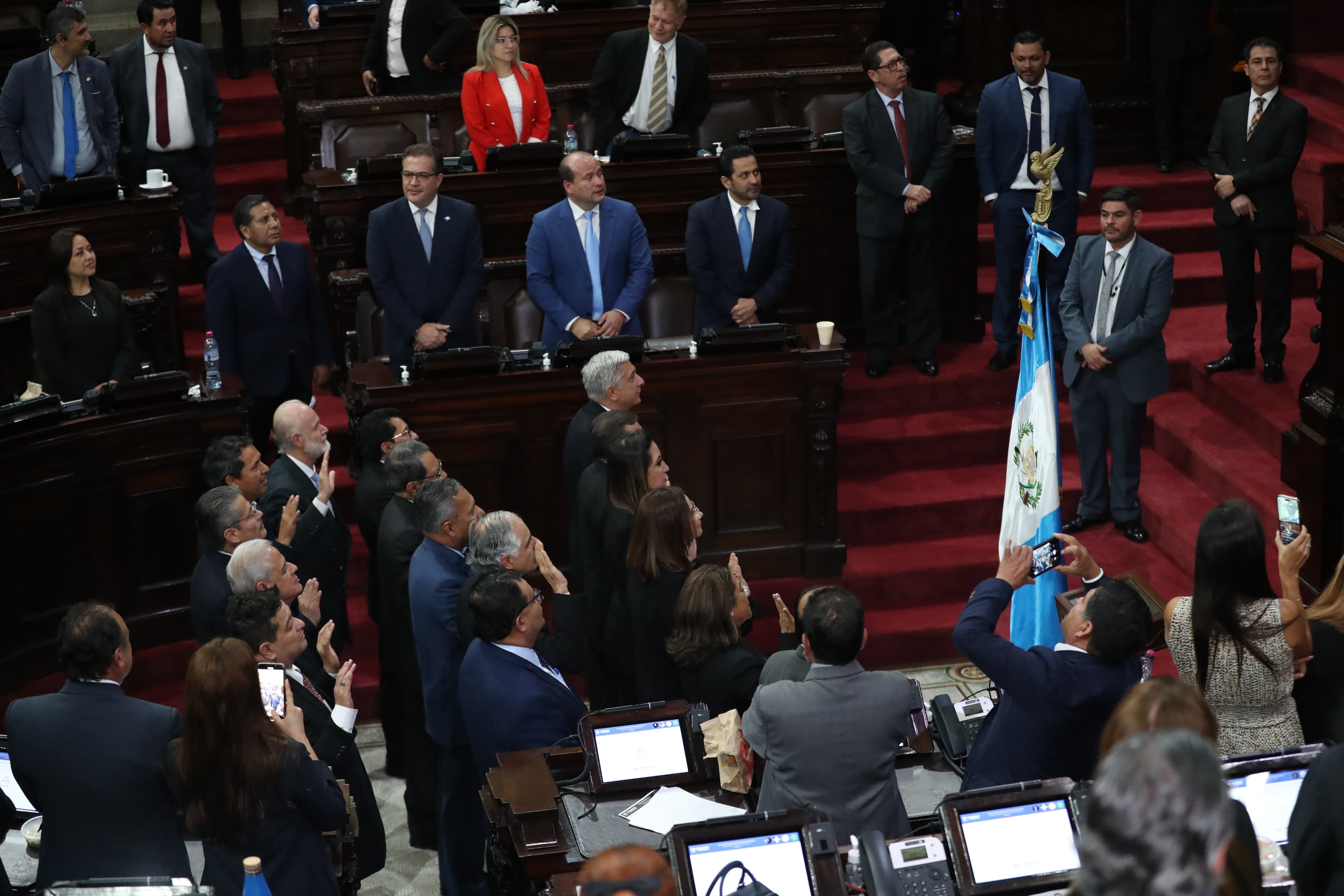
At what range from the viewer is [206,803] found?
12.7ft

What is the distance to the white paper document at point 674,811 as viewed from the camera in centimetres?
416

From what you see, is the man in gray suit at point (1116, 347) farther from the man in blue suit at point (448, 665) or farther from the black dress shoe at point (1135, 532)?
the man in blue suit at point (448, 665)

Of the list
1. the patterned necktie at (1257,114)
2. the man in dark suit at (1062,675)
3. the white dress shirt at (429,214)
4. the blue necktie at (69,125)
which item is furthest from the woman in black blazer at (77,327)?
the patterned necktie at (1257,114)

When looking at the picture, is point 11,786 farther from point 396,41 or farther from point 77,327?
point 396,41

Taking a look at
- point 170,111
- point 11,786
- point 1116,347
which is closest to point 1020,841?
point 11,786

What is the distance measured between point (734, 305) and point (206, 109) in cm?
339

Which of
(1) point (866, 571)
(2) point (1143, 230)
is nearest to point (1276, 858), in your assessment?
(1) point (866, 571)

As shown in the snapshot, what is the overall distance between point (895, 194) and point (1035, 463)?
2147mm

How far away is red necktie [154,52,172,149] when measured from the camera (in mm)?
8664

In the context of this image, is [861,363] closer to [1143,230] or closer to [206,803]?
[1143,230]

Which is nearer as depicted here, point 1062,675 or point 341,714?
point 1062,675

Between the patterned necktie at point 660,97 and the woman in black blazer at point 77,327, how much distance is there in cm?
289

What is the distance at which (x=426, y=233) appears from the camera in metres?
7.29

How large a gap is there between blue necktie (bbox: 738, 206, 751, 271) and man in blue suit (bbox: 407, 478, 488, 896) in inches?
104
